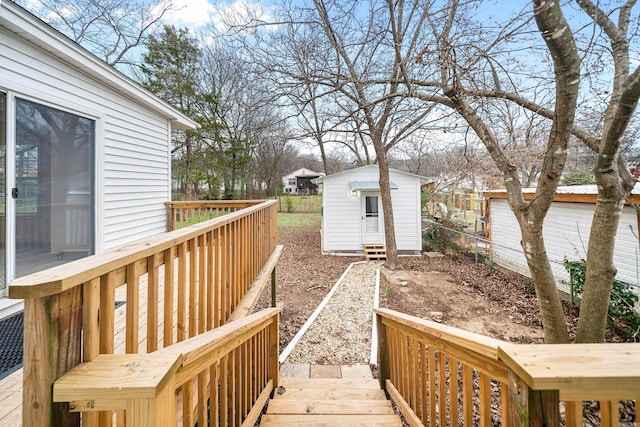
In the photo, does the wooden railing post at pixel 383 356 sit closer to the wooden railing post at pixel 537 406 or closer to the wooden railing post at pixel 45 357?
the wooden railing post at pixel 537 406

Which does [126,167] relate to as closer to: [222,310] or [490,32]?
[222,310]

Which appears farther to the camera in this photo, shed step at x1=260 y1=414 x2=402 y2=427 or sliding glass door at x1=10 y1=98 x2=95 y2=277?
sliding glass door at x1=10 y1=98 x2=95 y2=277

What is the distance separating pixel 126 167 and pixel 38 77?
168cm

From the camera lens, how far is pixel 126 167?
4.61 metres

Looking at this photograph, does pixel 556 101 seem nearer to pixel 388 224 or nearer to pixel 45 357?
pixel 45 357

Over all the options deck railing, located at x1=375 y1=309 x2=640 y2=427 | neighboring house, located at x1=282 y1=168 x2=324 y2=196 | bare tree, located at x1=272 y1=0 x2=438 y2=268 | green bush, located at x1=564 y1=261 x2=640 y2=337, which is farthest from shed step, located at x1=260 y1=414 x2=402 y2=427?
neighboring house, located at x1=282 y1=168 x2=324 y2=196

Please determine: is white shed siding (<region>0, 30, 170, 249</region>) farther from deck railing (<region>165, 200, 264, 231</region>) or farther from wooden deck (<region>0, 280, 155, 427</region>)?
wooden deck (<region>0, 280, 155, 427</region>)

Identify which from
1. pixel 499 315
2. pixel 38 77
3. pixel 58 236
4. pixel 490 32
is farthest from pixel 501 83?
pixel 58 236

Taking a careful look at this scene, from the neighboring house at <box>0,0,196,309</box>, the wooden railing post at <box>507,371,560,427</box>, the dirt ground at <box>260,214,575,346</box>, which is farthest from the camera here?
the dirt ground at <box>260,214,575,346</box>

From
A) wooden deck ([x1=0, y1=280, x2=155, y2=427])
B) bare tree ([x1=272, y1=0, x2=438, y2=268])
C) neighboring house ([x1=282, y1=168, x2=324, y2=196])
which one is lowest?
wooden deck ([x1=0, y1=280, x2=155, y2=427])

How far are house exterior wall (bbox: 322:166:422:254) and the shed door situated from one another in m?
0.16

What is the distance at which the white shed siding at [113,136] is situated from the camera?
116 inches

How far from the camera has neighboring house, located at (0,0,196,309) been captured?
279cm

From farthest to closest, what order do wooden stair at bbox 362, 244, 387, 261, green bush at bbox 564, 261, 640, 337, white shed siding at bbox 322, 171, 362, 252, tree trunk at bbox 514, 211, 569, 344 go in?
white shed siding at bbox 322, 171, 362, 252, wooden stair at bbox 362, 244, 387, 261, green bush at bbox 564, 261, 640, 337, tree trunk at bbox 514, 211, 569, 344
